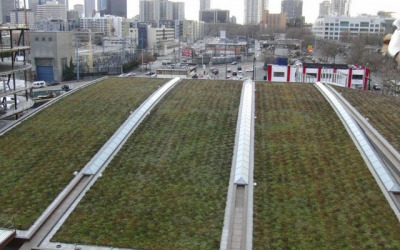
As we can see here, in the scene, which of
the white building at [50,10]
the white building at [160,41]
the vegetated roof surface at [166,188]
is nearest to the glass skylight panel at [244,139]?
the vegetated roof surface at [166,188]

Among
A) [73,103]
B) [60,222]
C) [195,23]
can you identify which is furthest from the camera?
[195,23]

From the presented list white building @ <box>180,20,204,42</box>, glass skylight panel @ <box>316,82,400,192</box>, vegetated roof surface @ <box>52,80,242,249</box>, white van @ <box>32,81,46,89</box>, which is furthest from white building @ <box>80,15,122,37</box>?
glass skylight panel @ <box>316,82,400,192</box>

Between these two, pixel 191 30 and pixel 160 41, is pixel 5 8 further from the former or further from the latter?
pixel 160 41

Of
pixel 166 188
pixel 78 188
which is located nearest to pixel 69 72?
pixel 78 188

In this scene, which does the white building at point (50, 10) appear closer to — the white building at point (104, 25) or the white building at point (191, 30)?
the white building at point (104, 25)

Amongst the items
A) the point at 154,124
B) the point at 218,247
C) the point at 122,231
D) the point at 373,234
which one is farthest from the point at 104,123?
the point at 373,234

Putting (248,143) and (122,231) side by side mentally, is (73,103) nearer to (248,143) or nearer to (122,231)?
(248,143)
